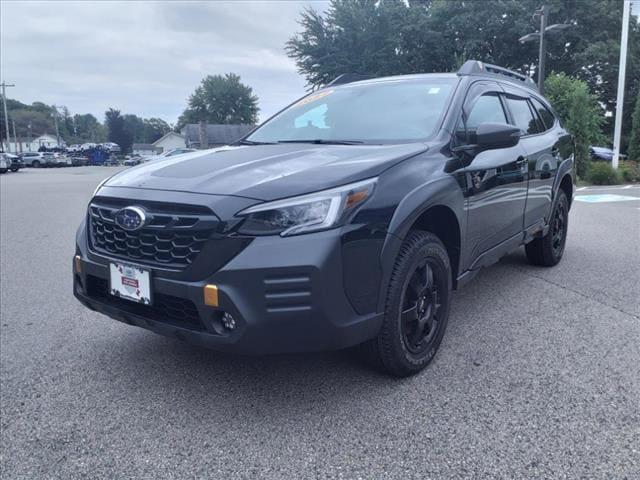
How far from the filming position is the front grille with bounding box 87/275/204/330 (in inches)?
92.1

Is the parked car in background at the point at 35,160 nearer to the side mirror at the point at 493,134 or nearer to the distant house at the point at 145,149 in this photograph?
the distant house at the point at 145,149

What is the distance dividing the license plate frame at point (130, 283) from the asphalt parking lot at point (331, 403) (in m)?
0.56

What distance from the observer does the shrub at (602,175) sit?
53.2ft

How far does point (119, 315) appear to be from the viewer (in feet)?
8.53

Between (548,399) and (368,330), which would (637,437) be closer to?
(548,399)

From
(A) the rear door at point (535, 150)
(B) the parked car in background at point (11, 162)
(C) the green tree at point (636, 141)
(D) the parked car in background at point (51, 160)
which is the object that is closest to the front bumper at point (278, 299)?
(A) the rear door at point (535, 150)

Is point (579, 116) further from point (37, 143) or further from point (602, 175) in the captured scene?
point (37, 143)

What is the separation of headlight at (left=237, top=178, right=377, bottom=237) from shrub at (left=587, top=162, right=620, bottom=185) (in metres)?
16.5

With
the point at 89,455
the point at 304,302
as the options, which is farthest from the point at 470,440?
the point at 89,455

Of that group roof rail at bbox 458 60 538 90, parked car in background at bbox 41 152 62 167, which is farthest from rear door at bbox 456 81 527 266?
parked car in background at bbox 41 152 62 167

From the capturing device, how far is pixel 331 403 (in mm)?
2566

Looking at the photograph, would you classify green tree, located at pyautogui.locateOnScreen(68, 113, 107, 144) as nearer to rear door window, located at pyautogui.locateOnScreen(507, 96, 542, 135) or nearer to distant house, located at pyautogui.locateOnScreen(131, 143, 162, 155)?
distant house, located at pyautogui.locateOnScreen(131, 143, 162, 155)

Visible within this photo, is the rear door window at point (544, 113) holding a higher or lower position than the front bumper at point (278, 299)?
higher

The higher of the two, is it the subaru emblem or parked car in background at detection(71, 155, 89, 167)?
the subaru emblem
